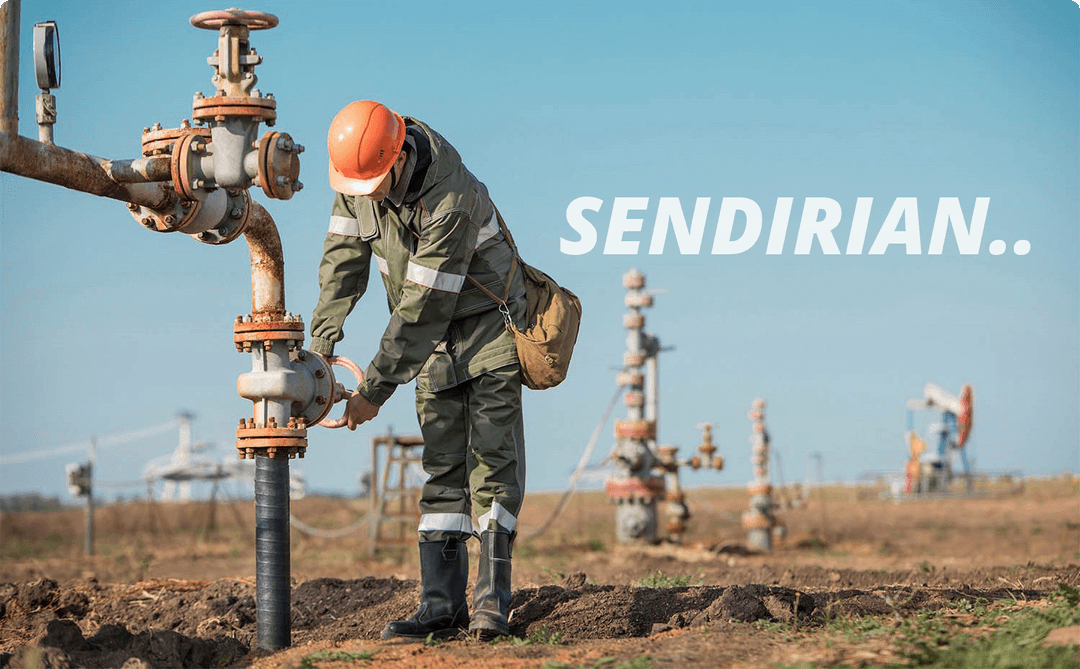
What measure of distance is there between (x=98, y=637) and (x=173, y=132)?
208cm

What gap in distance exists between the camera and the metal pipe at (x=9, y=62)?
4777mm

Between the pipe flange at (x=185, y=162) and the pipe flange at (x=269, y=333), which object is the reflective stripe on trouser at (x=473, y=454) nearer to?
the pipe flange at (x=269, y=333)

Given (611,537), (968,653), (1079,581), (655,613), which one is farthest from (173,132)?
(611,537)

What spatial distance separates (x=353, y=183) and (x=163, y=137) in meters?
0.97

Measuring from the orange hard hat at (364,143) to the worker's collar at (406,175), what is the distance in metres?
0.09

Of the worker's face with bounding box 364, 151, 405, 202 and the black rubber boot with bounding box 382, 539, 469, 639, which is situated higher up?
the worker's face with bounding box 364, 151, 405, 202

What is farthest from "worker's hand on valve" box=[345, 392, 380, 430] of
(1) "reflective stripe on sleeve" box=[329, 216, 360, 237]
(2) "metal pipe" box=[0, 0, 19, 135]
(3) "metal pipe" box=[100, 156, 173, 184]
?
(2) "metal pipe" box=[0, 0, 19, 135]

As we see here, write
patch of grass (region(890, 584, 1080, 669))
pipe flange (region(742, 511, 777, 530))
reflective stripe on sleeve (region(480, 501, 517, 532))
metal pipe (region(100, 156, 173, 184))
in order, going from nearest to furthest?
patch of grass (region(890, 584, 1080, 669)) → reflective stripe on sleeve (region(480, 501, 517, 532)) → metal pipe (region(100, 156, 173, 184)) → pipe flange (region(742, 511, 777, 530))

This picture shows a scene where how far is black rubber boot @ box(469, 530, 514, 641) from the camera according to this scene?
466 centimetres

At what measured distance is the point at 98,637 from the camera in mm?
4734

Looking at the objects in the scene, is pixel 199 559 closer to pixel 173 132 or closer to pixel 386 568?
pixel 386 568

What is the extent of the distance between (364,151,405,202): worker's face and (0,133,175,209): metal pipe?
1007 millimetres

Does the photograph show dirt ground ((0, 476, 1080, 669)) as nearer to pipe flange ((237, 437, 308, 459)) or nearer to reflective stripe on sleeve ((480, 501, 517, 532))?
reflective stripe on sleeve ((480, 501, 517, 532))

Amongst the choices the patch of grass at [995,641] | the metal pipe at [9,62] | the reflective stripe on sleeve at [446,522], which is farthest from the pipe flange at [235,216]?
the patch of grass at [995,641]
